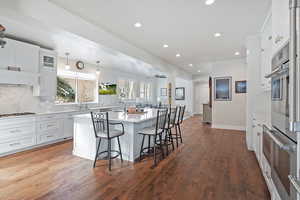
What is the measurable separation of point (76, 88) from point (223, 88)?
5.68 meters

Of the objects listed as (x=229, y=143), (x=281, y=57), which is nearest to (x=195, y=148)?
(x=229, y=143)

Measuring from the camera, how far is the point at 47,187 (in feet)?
7.21

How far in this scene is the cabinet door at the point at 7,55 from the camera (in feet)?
11.0

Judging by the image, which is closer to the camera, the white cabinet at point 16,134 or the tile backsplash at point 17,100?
the white cabinet at point 16,134

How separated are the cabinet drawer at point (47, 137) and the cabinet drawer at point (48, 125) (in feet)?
0.48

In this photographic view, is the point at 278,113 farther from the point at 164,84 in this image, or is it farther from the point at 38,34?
the point at 164,84

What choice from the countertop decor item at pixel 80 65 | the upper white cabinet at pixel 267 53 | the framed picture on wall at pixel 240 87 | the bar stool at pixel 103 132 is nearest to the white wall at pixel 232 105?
the framed picture on wall at pixel 240 87

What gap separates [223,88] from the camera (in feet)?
20.9

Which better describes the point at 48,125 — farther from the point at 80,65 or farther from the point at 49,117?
the point at 80,65

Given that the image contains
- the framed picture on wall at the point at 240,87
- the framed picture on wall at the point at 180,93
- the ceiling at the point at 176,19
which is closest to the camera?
the ceiling at the point at 176,19

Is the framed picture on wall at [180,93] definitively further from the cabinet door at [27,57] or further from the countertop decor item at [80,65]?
the cabinet door at [27,57]

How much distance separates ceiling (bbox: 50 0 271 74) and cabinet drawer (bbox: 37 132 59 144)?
308 centimetres

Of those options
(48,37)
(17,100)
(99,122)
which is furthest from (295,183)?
(17,100)

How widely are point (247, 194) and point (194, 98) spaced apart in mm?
9163
